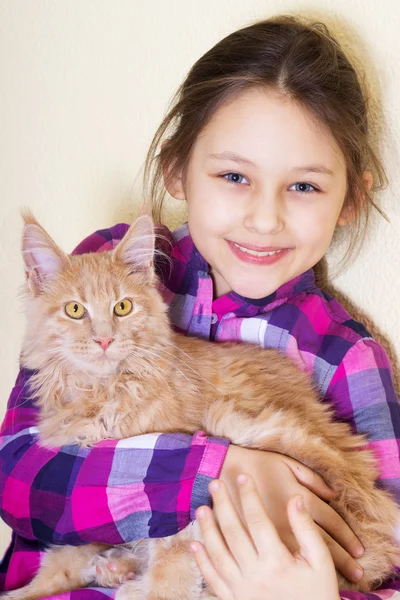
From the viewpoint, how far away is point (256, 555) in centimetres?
116

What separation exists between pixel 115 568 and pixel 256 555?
1.20 feet

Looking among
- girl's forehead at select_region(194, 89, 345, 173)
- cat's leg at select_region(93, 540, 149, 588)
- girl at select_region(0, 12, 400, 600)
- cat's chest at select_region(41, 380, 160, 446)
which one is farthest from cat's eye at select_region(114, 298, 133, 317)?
cat's leg at select_region(93, 540, 149, 588)

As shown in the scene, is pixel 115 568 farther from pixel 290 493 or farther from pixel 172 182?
pixel 172 182

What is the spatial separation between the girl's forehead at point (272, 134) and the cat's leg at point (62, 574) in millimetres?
923

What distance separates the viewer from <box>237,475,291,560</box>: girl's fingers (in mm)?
1131

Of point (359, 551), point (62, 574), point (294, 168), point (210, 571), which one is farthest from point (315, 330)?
point (62, 574)

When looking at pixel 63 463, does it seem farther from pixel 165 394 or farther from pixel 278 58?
pixel 278 58

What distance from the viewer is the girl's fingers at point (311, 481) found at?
50.3 inches

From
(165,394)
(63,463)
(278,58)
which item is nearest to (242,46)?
(278,58)

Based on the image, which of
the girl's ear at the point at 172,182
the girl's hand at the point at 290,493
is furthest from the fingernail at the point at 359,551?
the girl's ear at the point at 172,182

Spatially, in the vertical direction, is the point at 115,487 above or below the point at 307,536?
below

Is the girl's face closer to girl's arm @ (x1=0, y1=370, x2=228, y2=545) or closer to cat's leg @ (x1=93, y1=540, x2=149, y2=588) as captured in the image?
girl's arm @ (x1=0, y1=370, x2=228, y2=545)

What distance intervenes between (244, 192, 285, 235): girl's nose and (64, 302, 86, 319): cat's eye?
1.33 feet

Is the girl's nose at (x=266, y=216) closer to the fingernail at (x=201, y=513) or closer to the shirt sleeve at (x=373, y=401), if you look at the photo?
the shirt sleeve at (x=373, y=401)
